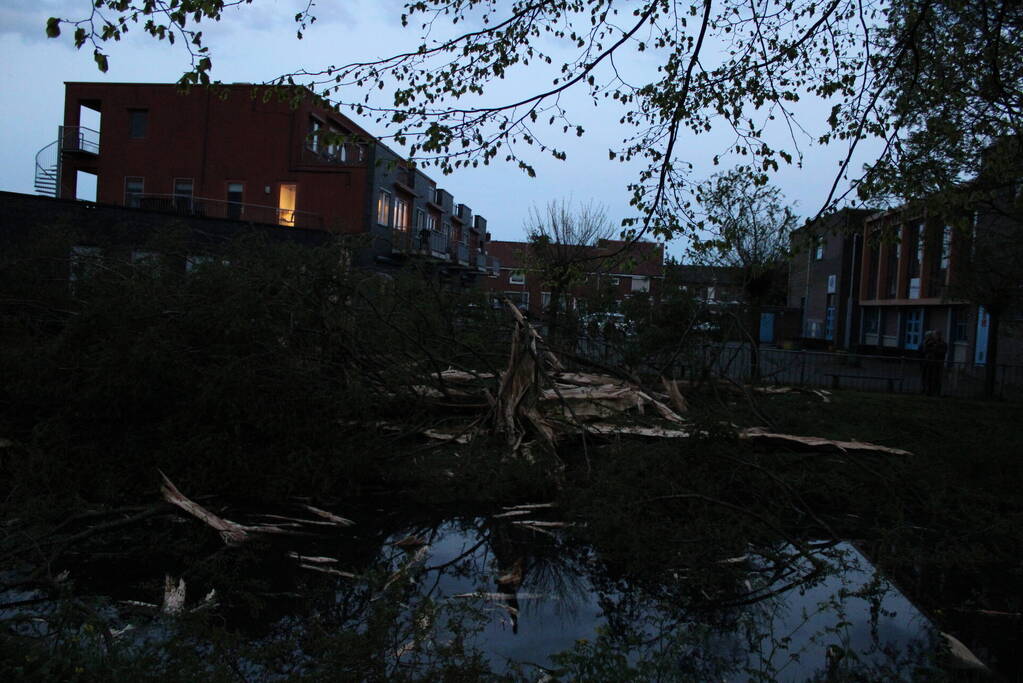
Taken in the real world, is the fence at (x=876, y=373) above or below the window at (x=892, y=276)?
below

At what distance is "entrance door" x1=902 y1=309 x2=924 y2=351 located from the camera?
110 feet

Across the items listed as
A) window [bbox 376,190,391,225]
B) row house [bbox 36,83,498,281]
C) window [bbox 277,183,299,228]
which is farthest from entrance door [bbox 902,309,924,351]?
window [bbox 277,183,299,228]

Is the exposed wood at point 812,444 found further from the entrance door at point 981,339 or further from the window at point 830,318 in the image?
the window at point 830,318

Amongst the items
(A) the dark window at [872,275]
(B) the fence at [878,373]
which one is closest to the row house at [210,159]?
(B) the fence at [878,373]

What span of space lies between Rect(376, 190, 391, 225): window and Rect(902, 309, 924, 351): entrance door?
2439 cm

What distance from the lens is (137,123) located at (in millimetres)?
35719

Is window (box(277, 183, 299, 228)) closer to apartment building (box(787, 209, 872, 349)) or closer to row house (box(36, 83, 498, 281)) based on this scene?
row house (box(36, 83, 498, 281))

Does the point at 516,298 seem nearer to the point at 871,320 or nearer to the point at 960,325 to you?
the point at 960,325

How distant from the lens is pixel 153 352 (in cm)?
652

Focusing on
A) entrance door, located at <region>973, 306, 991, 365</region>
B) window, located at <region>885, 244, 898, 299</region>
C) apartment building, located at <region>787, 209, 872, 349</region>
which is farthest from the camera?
apartment building, located at <region>787, 209, 872, 349</region>

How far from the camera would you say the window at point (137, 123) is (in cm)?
3553

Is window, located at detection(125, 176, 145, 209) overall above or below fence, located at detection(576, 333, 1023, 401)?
above

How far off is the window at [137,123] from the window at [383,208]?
35.7 ft

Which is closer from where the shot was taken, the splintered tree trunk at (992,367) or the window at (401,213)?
the splintered tree trunk at (992,367)
